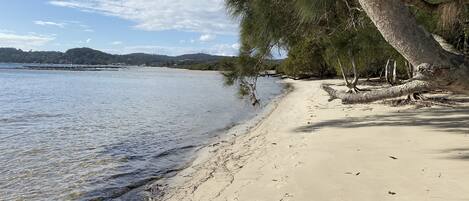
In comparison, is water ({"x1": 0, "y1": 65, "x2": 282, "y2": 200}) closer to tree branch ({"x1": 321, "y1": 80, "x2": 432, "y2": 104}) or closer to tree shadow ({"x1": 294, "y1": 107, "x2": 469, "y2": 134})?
tree shadow ({"x1": 294, "y1": 107, "x2": 469, "y2": 134})

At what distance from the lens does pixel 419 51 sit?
85.4 inches

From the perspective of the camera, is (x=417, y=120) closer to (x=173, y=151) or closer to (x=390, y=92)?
(x=173, y=151)

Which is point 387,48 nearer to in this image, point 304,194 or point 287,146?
point 287,146

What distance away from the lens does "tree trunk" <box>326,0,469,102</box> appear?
6.87ft

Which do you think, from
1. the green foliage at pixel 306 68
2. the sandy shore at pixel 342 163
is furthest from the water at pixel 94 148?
the green foliage at pixel 306 68

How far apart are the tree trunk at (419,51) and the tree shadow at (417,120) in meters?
8.62

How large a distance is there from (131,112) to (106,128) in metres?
6.61

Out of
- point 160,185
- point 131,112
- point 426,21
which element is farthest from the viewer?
point 131,112

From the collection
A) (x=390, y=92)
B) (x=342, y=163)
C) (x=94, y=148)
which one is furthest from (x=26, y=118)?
(x=390, y=92)

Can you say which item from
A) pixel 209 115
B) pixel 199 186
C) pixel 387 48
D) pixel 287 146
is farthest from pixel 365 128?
pixel 209 115

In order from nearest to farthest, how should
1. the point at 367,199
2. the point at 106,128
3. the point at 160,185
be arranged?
1. the point at 367,199
2. the point at 160,185
3. the point at 106,128

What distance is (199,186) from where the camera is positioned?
25.9 ft

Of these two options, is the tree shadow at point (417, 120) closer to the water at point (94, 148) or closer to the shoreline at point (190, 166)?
the shoreline at point (190, 166)

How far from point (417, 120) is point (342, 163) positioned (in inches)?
221
